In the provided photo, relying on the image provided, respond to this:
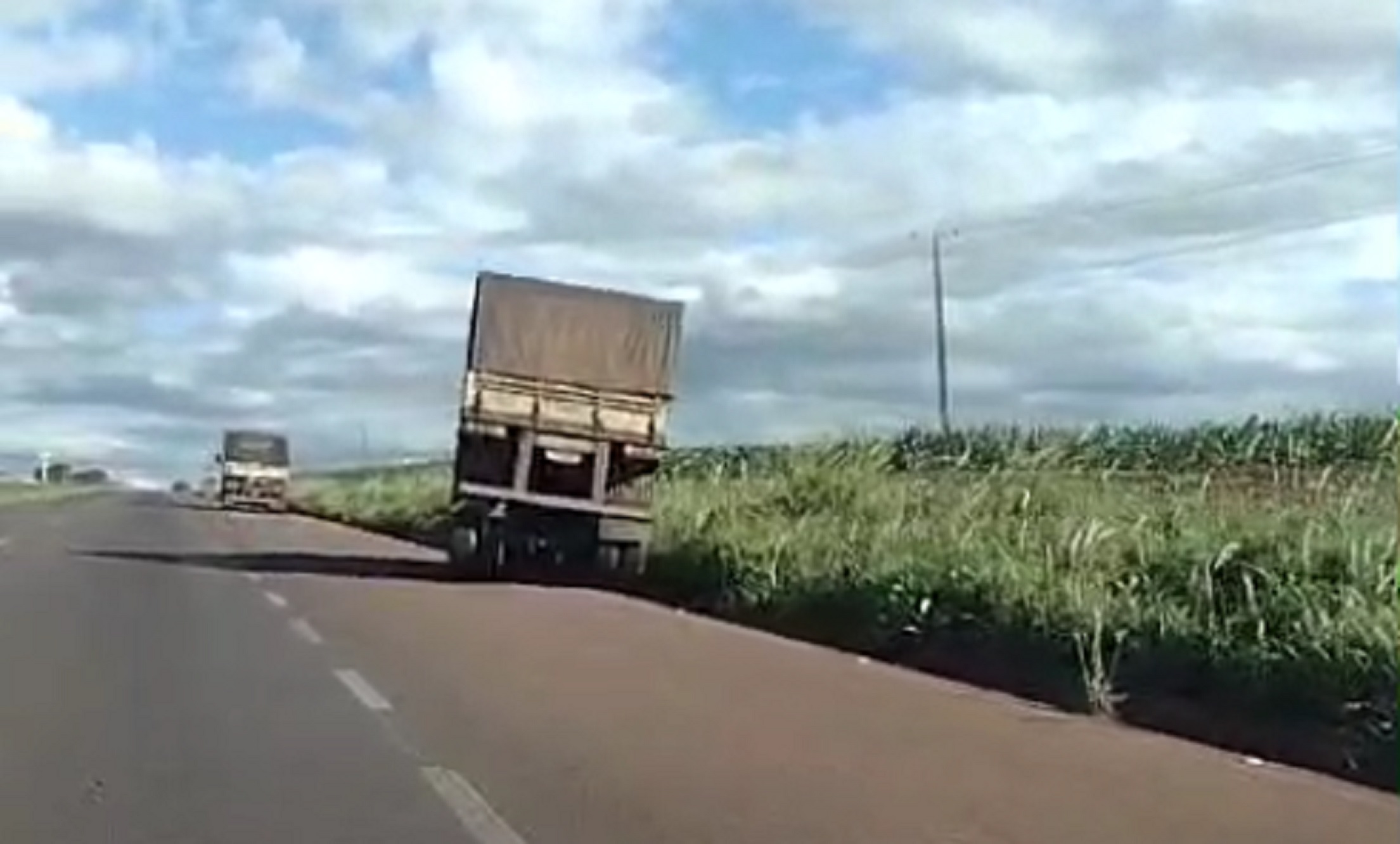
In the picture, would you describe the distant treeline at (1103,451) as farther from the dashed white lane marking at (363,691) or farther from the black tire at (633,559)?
the dashed white lane marking at (363,691)

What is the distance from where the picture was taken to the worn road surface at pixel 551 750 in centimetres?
1062

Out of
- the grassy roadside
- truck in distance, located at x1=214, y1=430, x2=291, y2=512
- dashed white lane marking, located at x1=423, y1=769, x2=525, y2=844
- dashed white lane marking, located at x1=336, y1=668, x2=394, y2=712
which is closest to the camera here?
dashed white lane marking, located at x1=423, y1=769, x2=525, y2=844

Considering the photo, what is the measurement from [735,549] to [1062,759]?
16.9m

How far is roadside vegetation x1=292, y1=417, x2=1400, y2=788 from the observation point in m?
15.1

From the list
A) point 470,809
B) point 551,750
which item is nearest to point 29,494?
point 551,750

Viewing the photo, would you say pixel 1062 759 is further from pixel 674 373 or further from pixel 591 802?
pixel 674 373

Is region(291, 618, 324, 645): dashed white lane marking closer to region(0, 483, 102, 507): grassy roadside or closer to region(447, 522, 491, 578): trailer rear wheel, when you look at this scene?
region(447, 522, 491, 578): trailer rear wheel

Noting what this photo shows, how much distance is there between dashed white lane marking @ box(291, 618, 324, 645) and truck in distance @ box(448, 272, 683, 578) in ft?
24.0

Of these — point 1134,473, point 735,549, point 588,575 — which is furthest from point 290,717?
point 1134,473

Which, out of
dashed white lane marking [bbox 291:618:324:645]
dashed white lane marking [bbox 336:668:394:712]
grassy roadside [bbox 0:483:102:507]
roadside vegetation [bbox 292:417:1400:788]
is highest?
grassy roadside [bbox 0:483:102:507]

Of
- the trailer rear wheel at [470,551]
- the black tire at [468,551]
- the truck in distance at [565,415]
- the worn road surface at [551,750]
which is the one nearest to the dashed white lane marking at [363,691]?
the worn road surface at [551,750]

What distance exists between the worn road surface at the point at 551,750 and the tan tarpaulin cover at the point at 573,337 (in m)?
7.78

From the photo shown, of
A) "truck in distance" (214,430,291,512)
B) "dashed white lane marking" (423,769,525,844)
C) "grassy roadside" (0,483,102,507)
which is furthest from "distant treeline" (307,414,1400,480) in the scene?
"grassy roadside" (0,483,102,507)

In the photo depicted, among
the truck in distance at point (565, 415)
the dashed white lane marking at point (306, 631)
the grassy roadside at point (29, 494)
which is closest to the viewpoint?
the dashed white lane marking at point (306, 631)
